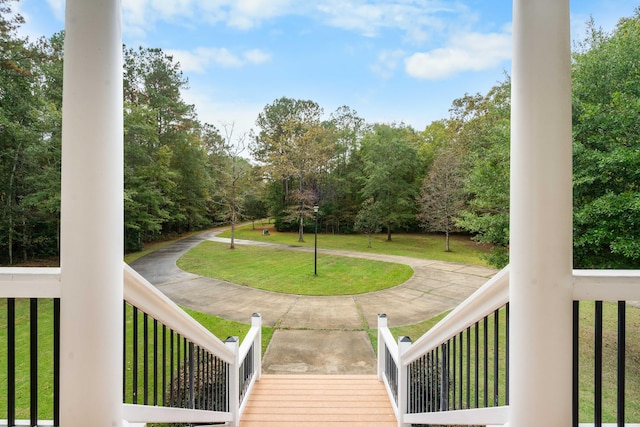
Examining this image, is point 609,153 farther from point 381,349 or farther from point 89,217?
point 89,217

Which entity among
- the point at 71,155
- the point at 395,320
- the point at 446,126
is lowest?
the point at 395,320

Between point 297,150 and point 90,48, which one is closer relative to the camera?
point 90,48

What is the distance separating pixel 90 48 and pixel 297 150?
16760 mm

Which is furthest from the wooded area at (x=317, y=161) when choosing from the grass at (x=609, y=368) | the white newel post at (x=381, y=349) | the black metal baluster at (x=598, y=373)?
the white newel post at (x=381, y=349)

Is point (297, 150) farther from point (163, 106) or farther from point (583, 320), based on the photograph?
point (583, 320)

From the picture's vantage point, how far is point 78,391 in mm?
791

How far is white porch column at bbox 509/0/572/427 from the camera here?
2.56ft

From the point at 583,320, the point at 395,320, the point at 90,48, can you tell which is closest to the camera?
the point at 90,48

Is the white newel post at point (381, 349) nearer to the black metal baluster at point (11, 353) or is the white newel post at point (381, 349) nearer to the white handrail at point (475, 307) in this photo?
the white handrail at point (475, 307)

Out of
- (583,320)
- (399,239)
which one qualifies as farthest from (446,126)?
(583,320)

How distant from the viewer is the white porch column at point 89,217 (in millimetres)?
768

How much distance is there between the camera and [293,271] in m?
10.3

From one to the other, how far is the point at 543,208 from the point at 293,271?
9.79 metres

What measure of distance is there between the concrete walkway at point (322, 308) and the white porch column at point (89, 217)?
3737 mm
